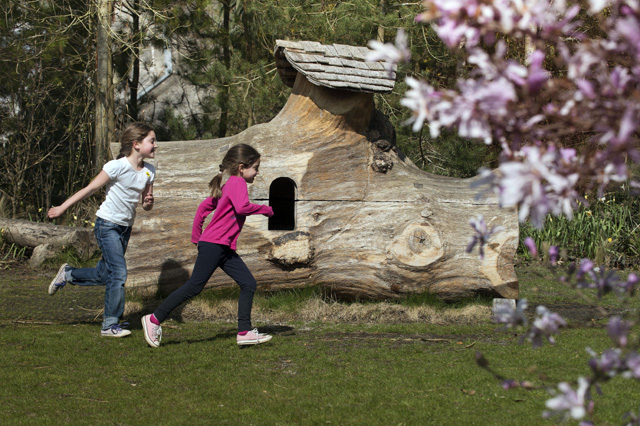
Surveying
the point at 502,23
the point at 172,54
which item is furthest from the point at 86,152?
the point at 502,23

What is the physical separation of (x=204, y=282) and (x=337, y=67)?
2.73m

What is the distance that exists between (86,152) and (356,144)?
8.71 metres

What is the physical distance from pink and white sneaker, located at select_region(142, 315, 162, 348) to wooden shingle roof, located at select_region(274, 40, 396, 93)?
114 inches

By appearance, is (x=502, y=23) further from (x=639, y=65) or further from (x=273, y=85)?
(x=273, y=85)

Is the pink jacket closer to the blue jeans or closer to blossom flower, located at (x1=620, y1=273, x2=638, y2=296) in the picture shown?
the blue jeans

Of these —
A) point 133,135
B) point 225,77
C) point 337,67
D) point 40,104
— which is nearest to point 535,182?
point 133,135

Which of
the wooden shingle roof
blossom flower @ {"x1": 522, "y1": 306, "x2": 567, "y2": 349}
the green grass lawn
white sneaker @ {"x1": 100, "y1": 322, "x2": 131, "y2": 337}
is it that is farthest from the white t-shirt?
blossom flower @ {"x1": 522, "y1": 306, "x2": 567, "y2": 349}

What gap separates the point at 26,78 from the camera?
13.0 m

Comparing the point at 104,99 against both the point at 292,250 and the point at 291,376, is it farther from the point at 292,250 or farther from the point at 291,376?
the point at 291,376

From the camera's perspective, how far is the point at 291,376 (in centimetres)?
468

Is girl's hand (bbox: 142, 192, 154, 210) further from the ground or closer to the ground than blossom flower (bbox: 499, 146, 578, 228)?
closer to the ground

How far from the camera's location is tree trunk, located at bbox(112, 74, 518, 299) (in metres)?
6.77

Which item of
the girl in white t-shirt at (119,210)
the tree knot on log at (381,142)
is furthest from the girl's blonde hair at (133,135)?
the tree knot on log at (381,142)

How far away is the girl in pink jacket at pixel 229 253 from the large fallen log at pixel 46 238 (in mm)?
5085
